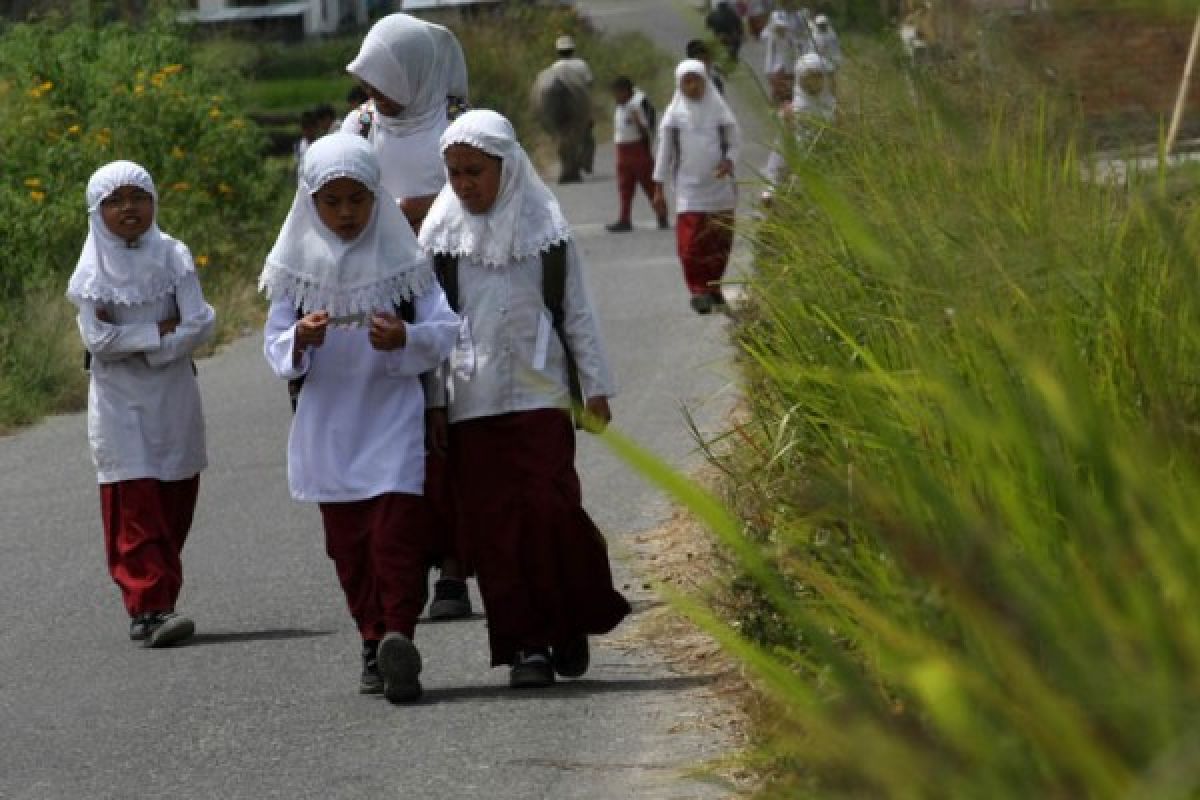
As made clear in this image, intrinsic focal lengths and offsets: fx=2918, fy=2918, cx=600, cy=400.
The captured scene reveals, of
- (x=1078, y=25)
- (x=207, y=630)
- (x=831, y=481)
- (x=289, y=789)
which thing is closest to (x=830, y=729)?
(x=831, y=481)

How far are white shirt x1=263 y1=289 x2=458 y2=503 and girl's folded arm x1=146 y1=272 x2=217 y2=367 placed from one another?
61.4 inches

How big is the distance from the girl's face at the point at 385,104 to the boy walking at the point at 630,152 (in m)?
19.3

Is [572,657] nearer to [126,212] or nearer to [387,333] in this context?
[387,333]

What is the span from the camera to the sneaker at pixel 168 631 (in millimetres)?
9961

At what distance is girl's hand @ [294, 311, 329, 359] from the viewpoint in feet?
28.3

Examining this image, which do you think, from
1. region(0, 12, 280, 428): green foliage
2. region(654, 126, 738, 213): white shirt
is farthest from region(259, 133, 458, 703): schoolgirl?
region(654, 126, 738, 213): white shirt

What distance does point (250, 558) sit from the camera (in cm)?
1181

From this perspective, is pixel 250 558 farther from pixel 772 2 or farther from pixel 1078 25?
pixel 1078 25

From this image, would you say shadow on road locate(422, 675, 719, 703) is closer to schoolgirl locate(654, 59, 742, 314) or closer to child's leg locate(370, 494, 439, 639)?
child's leg locate(370, 494, 439, 639)

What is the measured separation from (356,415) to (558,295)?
724mm

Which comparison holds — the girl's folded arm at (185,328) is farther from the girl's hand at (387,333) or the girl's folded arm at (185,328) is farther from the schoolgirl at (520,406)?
the girl's hand at (387,333)

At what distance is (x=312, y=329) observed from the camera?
340 inches

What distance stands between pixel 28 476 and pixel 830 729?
1191cm

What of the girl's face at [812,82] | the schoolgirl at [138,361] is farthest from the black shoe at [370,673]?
the girl's face at [812,82]
